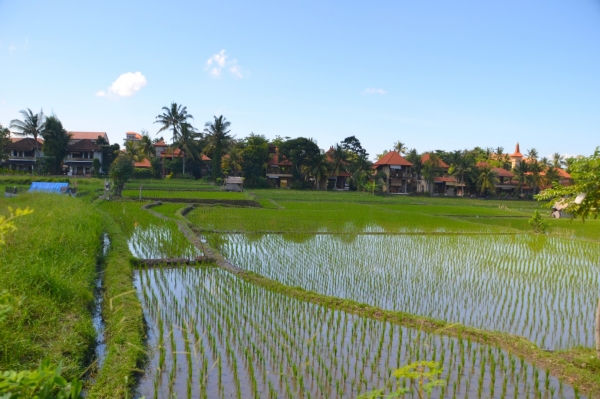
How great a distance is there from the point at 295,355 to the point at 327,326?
1.12m

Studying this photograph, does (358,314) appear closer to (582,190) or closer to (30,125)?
(582,190)

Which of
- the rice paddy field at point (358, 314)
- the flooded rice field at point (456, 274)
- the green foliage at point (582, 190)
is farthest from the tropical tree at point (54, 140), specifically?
the green foliage at point (582, 190)

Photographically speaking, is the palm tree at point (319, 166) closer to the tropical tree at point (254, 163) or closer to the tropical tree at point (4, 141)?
the tropical tree at point (254, 163)

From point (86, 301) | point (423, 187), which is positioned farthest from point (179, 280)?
point (423, 187)

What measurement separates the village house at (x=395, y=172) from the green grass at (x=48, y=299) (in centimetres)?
3746

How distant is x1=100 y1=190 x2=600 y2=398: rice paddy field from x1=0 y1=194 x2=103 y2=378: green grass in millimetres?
774

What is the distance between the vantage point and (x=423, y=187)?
4666 cm

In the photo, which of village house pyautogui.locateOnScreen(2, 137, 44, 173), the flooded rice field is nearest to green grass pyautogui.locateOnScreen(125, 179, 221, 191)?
village house pyautogui.locateOnScreen(2, 137, 44, 173)

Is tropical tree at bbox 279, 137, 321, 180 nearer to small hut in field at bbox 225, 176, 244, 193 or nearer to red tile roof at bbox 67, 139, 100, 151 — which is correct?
small hut in field at bbox 225, 176, 244, 193

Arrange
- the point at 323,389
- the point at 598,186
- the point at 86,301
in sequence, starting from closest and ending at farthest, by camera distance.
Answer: the point at 323,389 < the point at 598,186 < the point at 86,301

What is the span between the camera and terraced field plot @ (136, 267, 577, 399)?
4340mm

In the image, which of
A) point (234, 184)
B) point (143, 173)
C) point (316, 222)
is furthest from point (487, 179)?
point (143, 173)

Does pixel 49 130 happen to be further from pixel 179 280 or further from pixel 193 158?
pixel 179 280

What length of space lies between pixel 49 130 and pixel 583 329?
38.5 m
